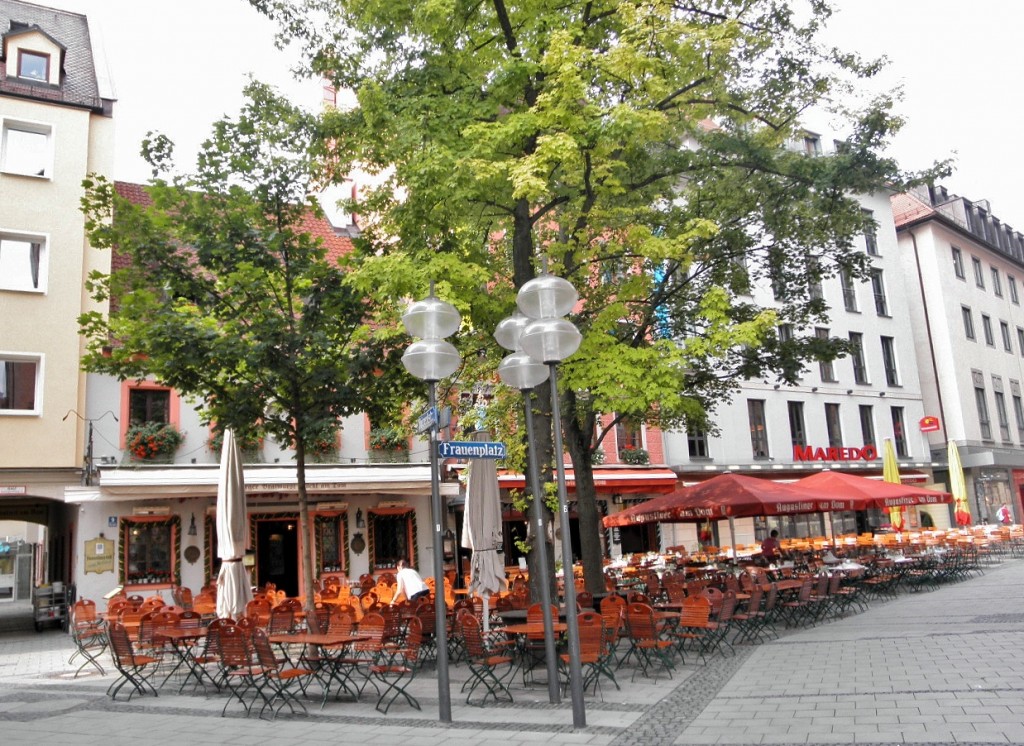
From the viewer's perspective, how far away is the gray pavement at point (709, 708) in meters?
6.86

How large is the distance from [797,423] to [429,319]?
27463 millimetres

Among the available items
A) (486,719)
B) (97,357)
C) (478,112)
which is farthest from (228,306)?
(486,719)

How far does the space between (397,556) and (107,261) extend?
10.6 metres

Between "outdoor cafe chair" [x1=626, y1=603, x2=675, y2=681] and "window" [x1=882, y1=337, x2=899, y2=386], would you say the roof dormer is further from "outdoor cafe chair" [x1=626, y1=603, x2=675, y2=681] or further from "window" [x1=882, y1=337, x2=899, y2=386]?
"window" [x1=882, y1=337, x2=899, y2=386]

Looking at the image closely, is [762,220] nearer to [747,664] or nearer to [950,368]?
[747,664]

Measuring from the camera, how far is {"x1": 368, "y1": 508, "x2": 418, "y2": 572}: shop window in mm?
22844

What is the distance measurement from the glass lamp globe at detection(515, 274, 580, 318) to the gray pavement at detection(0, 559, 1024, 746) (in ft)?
12.4

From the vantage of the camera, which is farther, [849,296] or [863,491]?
[849,296]

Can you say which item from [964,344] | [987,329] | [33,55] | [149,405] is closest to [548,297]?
[149,405]

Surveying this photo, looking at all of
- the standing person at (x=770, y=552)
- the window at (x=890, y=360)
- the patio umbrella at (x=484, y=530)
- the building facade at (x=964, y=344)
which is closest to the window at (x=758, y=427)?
the window at (x=890, y=360)

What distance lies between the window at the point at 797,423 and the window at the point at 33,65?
2662 cm

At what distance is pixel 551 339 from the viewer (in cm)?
788

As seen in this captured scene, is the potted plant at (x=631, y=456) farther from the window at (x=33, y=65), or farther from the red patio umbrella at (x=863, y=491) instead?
the window at (x=33, y=65)

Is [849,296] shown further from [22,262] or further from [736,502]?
[22,262]
